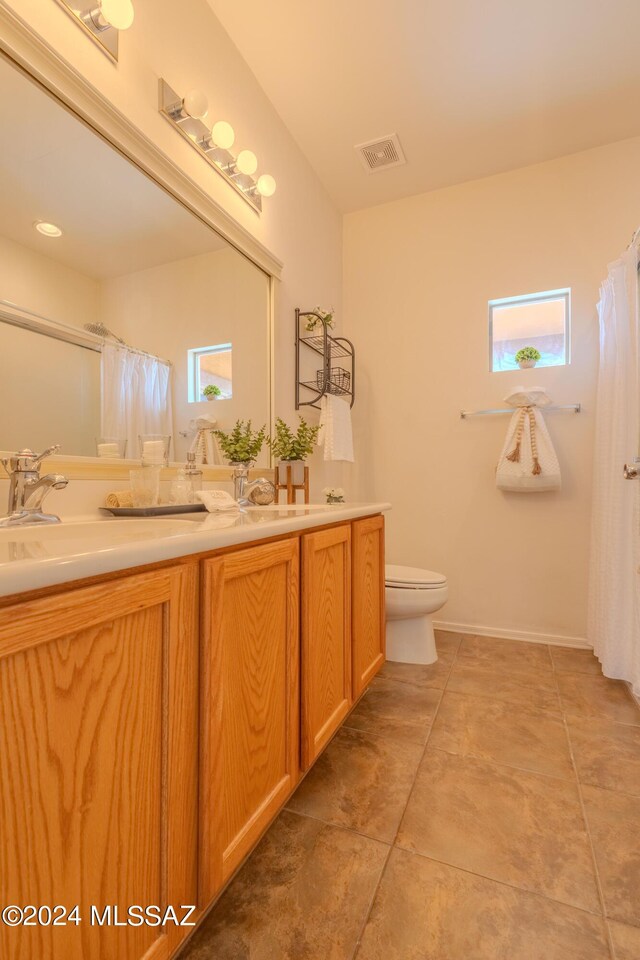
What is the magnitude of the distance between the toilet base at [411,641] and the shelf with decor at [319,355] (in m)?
1.21

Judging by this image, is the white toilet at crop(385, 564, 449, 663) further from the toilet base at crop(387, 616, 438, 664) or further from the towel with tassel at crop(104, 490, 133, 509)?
the towel with tassel at crop(104, 490, 133, 509)

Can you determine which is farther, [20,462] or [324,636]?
[324,636]

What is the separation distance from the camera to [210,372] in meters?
1.64

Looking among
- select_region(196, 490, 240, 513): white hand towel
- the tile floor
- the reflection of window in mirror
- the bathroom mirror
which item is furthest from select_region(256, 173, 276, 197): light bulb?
the tile floor

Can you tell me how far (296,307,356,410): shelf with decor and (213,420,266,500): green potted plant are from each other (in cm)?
63

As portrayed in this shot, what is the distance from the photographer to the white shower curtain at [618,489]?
6.02ft

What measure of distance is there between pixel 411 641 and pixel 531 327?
1.84 m

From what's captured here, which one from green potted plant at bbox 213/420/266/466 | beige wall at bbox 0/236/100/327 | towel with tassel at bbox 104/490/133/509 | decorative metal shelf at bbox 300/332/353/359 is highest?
decorative metal shelf at bbox 300/332/353/359

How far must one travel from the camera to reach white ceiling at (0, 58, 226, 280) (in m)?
1.02

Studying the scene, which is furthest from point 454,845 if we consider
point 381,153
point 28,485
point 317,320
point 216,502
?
point 381,153

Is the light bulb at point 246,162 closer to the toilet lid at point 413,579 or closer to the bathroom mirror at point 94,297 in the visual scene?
the bathroom mirror at point 94,297

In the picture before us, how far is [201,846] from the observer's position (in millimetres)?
718

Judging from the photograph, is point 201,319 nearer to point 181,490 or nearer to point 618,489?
point 181,490

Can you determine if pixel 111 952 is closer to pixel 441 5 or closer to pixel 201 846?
pixel 201 846
